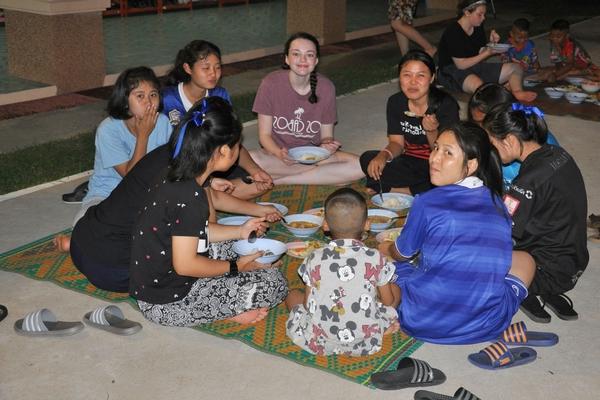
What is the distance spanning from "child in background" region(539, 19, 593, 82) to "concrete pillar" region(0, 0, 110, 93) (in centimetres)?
508

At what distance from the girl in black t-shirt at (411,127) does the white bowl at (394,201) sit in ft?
0.50

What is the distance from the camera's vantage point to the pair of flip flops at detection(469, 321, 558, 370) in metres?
3.85

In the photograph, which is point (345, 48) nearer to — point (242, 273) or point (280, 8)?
point (280, 8)

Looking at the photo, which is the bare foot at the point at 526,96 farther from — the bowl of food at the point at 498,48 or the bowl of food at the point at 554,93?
the bowl of food at the point at 498,48

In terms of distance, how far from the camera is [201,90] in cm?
571

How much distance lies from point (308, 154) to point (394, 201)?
0.79 meters

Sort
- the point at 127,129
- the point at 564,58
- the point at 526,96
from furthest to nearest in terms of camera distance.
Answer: the point at 564,58 → the point at 526,96 → the point at 127,129

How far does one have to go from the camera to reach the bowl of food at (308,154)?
19.6ft

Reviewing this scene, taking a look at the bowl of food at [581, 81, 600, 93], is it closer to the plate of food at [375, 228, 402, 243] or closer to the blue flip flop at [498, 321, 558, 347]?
the plate of food at [375, 228, 402, 243]

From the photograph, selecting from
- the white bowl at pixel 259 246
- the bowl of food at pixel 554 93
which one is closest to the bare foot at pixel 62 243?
the white bowl at pixel 259 246

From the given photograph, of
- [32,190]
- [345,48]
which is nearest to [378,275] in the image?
[32,190]

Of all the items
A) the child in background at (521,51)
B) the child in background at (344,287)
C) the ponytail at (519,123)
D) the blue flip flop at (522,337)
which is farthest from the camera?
the child in background at (521,51)

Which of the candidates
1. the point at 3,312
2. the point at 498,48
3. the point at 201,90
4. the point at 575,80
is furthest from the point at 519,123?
the point at 575,80

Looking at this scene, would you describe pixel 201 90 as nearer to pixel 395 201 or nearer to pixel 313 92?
pixel 313 92
